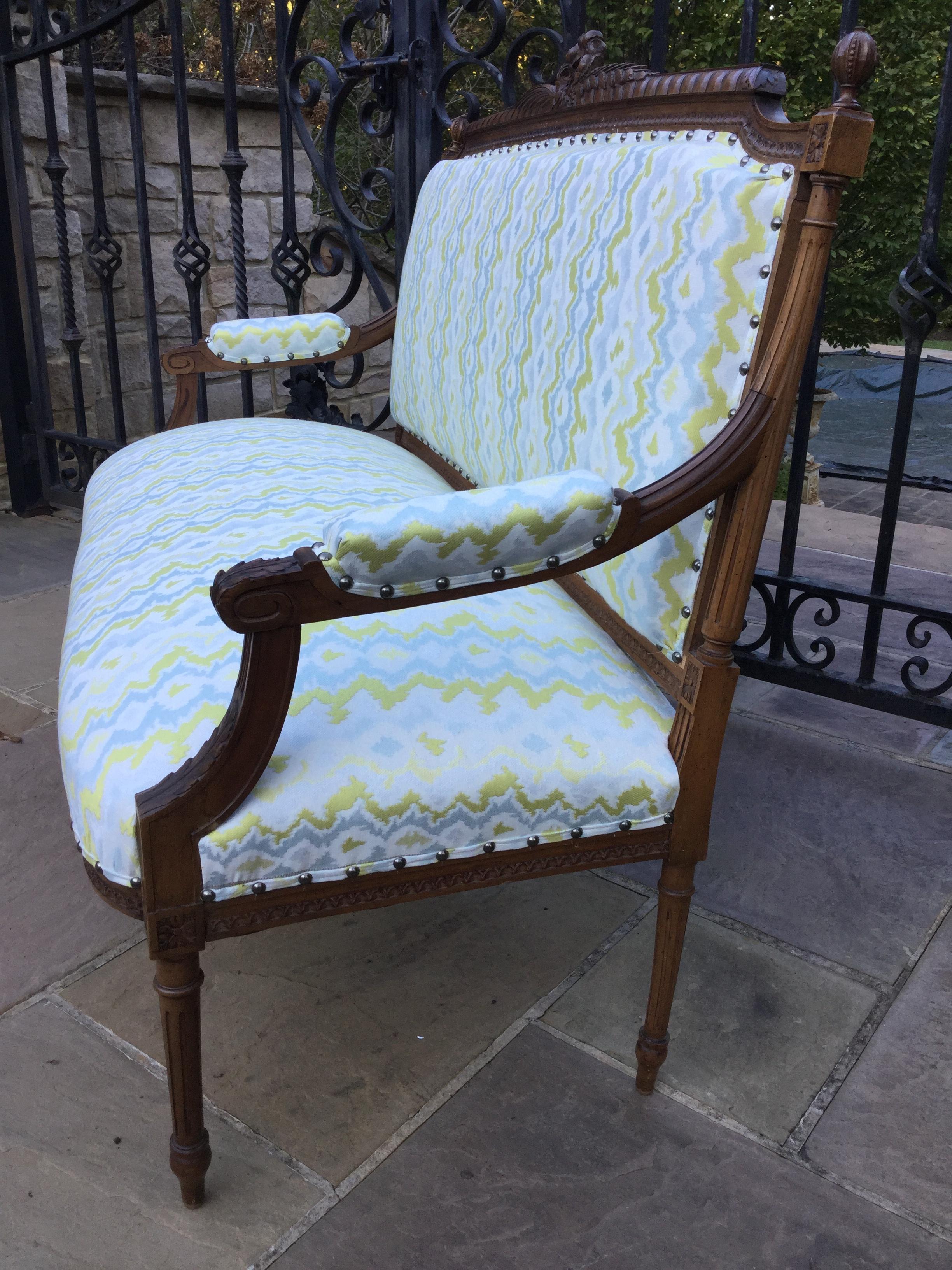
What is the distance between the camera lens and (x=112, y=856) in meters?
0.92

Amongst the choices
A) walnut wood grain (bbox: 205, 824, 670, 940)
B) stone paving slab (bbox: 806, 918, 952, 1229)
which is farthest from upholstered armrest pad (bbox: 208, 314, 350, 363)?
stone paving slab (bbox: 806, 918, 952, 1229)

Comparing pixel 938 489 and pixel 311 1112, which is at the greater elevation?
pixel 311 1112

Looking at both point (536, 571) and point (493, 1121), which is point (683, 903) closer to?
point (493, 1121)

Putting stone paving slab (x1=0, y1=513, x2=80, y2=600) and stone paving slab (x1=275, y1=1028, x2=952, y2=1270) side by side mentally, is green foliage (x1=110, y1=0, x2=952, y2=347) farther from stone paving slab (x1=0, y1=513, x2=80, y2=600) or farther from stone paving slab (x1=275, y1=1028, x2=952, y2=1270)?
stone paving slab (x1=275, y1=1028, x2=952, y2=1270)

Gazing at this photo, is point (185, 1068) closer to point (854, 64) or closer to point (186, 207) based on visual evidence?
point (854, 64)

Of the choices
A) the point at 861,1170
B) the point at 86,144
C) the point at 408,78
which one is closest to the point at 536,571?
the point at 861,1170

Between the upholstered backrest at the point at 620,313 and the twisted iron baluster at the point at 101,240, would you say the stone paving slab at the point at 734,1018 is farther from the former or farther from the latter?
the twisted iron baluster at the point at 101,240

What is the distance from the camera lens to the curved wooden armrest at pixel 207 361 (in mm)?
2125

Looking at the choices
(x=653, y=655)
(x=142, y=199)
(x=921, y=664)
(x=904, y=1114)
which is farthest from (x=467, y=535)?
(x=142, y=199)

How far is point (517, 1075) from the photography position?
1253 millimetres

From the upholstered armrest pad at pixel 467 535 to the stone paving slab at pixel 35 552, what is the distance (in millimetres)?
2186

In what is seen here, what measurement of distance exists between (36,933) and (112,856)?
682 millimetres

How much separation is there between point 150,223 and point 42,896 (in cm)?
321

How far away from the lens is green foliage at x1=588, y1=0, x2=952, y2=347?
9.11 meters
